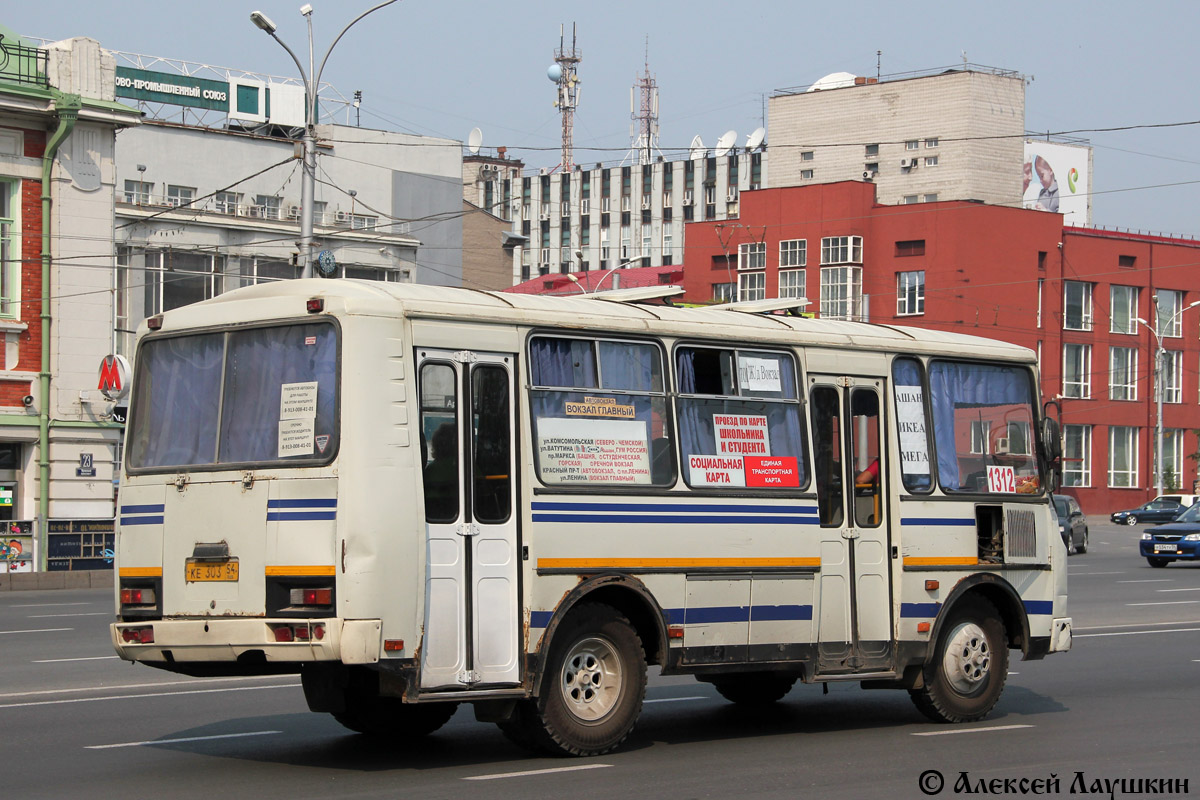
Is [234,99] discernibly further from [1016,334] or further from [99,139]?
[1016,334]

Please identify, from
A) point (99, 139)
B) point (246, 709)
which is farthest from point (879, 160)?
point (246, 709)

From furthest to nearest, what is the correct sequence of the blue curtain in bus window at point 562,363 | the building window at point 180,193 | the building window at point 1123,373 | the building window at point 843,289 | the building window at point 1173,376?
the building window at point 1173,376
the building window at point 1123,373
the building window at point 843,289
the building window at point 180,193
the blue curtain in bus window at point 562,363

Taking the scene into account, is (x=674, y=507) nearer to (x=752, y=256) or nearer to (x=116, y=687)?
(x=116, y=687)

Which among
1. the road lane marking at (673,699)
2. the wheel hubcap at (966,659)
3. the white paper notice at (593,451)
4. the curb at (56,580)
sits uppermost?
the white paper notice at (593,451)

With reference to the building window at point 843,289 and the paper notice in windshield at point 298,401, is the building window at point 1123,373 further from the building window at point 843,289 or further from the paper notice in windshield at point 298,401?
the paper notice in windshield at point 298,401

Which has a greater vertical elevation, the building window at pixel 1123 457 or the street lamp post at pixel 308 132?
the street lamp post at pixel 308 132

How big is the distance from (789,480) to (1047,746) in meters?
2.49

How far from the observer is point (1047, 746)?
1112 centimetres

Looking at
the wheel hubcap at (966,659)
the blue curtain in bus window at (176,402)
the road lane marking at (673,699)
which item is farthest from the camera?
the road lane marking at (673,699)

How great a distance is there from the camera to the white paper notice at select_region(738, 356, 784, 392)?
453 inches

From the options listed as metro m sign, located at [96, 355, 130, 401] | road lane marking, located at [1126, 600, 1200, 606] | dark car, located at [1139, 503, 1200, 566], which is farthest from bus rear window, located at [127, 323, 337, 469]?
dark car, located at [1139, 503, 1200, 566]

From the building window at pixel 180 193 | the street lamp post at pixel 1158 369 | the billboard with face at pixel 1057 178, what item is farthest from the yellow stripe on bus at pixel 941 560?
the billboard with face at pixel 1057 178

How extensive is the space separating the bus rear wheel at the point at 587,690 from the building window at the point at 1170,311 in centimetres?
7719

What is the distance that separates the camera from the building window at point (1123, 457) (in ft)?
269
